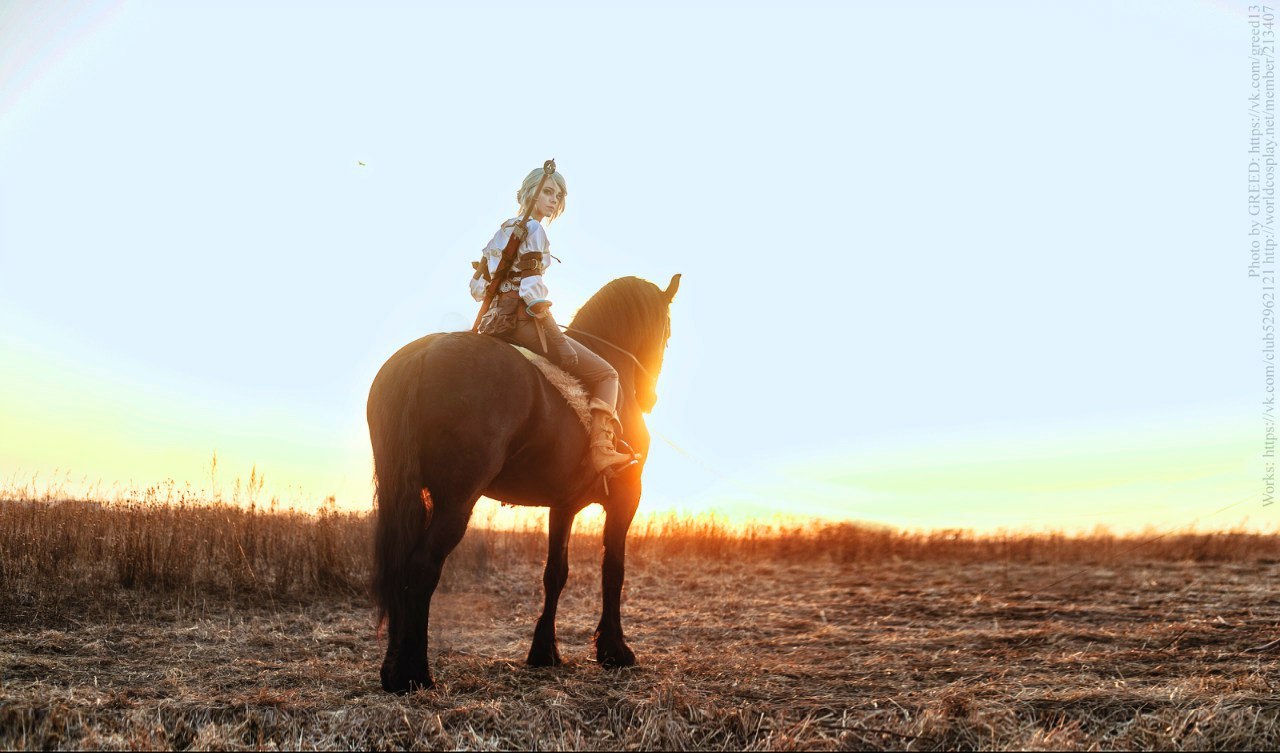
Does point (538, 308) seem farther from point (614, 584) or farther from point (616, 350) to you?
point (614, 584)

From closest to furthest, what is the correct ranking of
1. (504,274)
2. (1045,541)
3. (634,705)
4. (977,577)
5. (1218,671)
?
(634,705), (1218,671), (504,274), (977,577), (1045,541)

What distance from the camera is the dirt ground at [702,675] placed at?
3.50m

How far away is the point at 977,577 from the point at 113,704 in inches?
411

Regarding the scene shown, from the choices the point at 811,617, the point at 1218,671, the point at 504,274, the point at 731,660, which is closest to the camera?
the point at 1218,671

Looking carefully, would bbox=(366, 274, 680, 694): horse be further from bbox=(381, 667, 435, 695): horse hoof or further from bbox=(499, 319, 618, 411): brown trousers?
bbox=(499, 319, 618, 411): brown trousers

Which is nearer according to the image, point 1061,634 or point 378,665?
point 378,665

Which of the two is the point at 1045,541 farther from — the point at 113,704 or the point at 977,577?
the point at 113,704

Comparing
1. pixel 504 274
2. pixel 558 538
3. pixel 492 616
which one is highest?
pixel 504 274

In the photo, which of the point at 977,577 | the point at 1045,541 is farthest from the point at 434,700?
the point at 1045,541

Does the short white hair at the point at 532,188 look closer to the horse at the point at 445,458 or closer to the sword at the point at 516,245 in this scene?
the sword at the point at 516,245

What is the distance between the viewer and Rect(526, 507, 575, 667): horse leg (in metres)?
5.50

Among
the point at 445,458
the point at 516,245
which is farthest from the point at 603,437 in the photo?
the point at 516,245

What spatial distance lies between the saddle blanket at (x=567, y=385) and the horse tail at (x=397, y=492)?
0.76 m

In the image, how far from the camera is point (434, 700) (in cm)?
411
